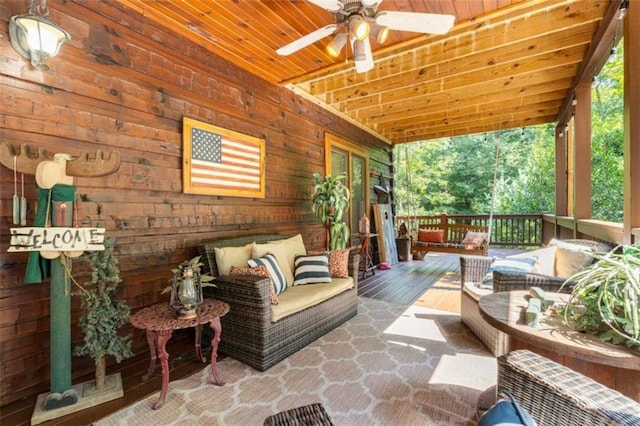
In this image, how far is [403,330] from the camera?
2811 mm

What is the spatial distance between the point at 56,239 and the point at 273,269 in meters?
1.48

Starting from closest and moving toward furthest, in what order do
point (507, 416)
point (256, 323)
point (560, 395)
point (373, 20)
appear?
point (507, 416) → point (560, 395) → point (373, 20) → point (256, 323)

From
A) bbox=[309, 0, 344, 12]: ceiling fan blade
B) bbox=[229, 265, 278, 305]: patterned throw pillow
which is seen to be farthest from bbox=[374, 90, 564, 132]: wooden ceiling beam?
bbox=[229, 265, 278, 305]: patterned throw pillow

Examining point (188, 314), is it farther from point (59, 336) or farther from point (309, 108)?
point (309, 108)

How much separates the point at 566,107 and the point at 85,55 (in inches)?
240

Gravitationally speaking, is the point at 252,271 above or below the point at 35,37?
below

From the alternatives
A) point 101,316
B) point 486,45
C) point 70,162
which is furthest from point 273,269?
point 486,45

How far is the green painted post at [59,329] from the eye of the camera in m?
1.73

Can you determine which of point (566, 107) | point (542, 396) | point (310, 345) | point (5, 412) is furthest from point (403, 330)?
point (566, 107)

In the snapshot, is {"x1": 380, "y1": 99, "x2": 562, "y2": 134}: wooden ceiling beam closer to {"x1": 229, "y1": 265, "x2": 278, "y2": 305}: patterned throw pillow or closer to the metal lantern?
{"x1": 229, "y1": 265, "x2": 278, "y2": 305}: patterned throw pillow

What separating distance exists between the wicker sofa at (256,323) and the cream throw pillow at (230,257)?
7 cm

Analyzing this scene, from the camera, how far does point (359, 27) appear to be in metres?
1.96

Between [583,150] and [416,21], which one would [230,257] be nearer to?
[416,21]

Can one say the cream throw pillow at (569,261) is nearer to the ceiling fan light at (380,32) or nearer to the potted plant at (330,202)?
the ceiling fan light at (380,32)
